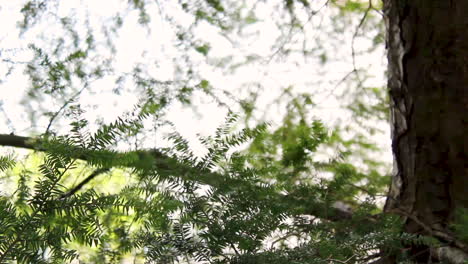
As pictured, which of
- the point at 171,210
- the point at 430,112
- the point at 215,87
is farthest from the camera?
the point at 215,87

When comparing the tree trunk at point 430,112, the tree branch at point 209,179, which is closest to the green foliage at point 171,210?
the tree branch at point 209,179

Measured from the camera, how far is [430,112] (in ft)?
4.20

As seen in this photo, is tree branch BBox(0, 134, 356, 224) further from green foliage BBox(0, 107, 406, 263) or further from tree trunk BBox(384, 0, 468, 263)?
tree trunk BBox(384, 0, 468, 263)

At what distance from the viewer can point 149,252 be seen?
75cm

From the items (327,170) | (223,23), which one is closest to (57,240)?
(327,170)

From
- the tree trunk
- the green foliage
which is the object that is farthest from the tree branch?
the tree trunk

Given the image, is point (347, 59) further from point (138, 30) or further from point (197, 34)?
point (138, 30)

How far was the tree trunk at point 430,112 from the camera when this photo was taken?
4.06ft

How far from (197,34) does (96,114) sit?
50 cm

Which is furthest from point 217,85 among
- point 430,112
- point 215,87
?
point 430,112

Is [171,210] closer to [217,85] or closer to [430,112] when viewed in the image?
[430,112]

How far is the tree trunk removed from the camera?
1.24 metres

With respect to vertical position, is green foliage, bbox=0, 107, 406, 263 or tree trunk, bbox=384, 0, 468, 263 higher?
tree trunk, bbox=384, 0, 468, 263

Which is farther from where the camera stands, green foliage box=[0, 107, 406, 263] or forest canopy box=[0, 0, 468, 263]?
forest canopy box=[0, 0, 468, 263]
